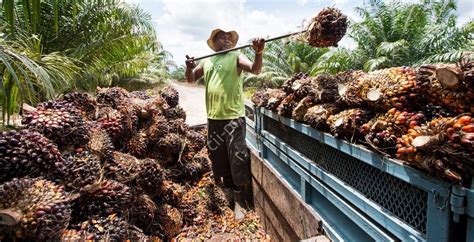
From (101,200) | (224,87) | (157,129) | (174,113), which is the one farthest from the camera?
(174,113)

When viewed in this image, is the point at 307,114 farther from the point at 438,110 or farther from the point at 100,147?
the point at 100,147

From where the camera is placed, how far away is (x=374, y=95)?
1.62 m

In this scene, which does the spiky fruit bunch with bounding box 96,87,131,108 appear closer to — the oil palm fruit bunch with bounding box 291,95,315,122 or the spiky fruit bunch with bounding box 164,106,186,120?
the spiky fruit bunch with bounding box 164,106,186,120

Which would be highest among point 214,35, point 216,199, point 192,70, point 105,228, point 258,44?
point 214,35

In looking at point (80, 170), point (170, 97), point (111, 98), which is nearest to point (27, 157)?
point (80, 170)

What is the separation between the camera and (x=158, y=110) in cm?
381

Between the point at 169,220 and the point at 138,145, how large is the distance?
34.2 inches

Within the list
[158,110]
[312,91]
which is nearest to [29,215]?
[312,91]

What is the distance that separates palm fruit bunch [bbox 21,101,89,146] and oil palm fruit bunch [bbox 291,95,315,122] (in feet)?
5.42

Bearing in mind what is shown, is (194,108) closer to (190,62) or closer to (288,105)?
(190,62)

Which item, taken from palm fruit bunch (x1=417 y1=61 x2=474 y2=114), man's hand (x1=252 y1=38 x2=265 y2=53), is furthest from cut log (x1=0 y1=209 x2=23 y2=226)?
man's hand (x1=252 y1=38 x2=265 y2=53)

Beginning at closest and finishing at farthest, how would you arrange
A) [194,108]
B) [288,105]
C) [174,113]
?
[288,105] → [174,113] → [194,108]

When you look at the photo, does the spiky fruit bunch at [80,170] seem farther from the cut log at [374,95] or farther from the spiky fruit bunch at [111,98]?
the cut log at [374,95]

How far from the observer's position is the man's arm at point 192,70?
368 cm
